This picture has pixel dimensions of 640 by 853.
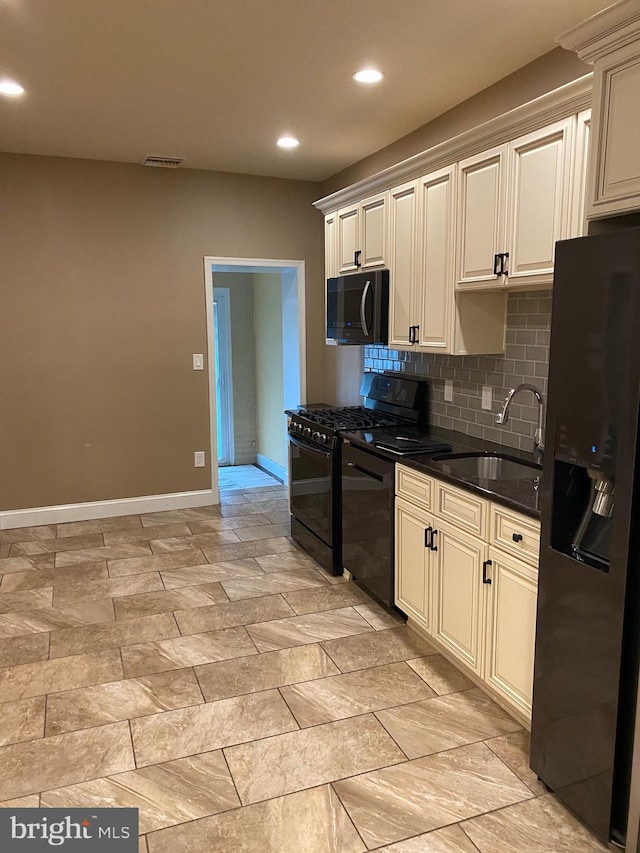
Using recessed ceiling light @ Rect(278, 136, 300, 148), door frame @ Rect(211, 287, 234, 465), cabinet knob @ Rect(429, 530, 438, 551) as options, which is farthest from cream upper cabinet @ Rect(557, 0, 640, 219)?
door frame @ Rect(211, 287, 234, 465)

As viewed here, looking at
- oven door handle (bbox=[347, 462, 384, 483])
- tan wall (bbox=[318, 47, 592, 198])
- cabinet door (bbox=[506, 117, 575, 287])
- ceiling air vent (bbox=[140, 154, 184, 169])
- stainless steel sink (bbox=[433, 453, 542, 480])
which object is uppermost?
ceiling air vent (bbox=[140, 154, 184, 169])

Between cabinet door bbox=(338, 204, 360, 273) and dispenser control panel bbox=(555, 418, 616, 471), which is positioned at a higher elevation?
cabinet door bbox=(338, 204, 360, 273)

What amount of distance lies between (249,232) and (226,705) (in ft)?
12.9

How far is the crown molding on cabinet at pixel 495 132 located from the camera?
2352 mm

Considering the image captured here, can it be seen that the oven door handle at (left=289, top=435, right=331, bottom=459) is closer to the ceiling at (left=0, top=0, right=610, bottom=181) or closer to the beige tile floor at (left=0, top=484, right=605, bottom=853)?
the beige tile floor at (left=0, top=484, right=605, bottom=853)

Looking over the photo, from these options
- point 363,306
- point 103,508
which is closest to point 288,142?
point 363,306

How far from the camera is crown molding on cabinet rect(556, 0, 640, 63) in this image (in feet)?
5.76

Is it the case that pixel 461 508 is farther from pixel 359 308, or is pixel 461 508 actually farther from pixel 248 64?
pixel 248 64

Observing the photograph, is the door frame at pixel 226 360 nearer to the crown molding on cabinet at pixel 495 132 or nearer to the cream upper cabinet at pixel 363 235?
the cream upper cabinet at pixel 363 235

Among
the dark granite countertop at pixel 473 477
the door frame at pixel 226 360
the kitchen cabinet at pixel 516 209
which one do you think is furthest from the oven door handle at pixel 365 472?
the door frame at pixel 226 360

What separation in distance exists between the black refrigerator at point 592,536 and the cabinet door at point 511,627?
0.68 feet

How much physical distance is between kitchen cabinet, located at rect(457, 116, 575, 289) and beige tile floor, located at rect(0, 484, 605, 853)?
185 cm

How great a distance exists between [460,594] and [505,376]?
1.18 m

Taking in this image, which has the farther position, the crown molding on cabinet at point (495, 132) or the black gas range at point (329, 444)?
the black gas range at point (329, 444)
